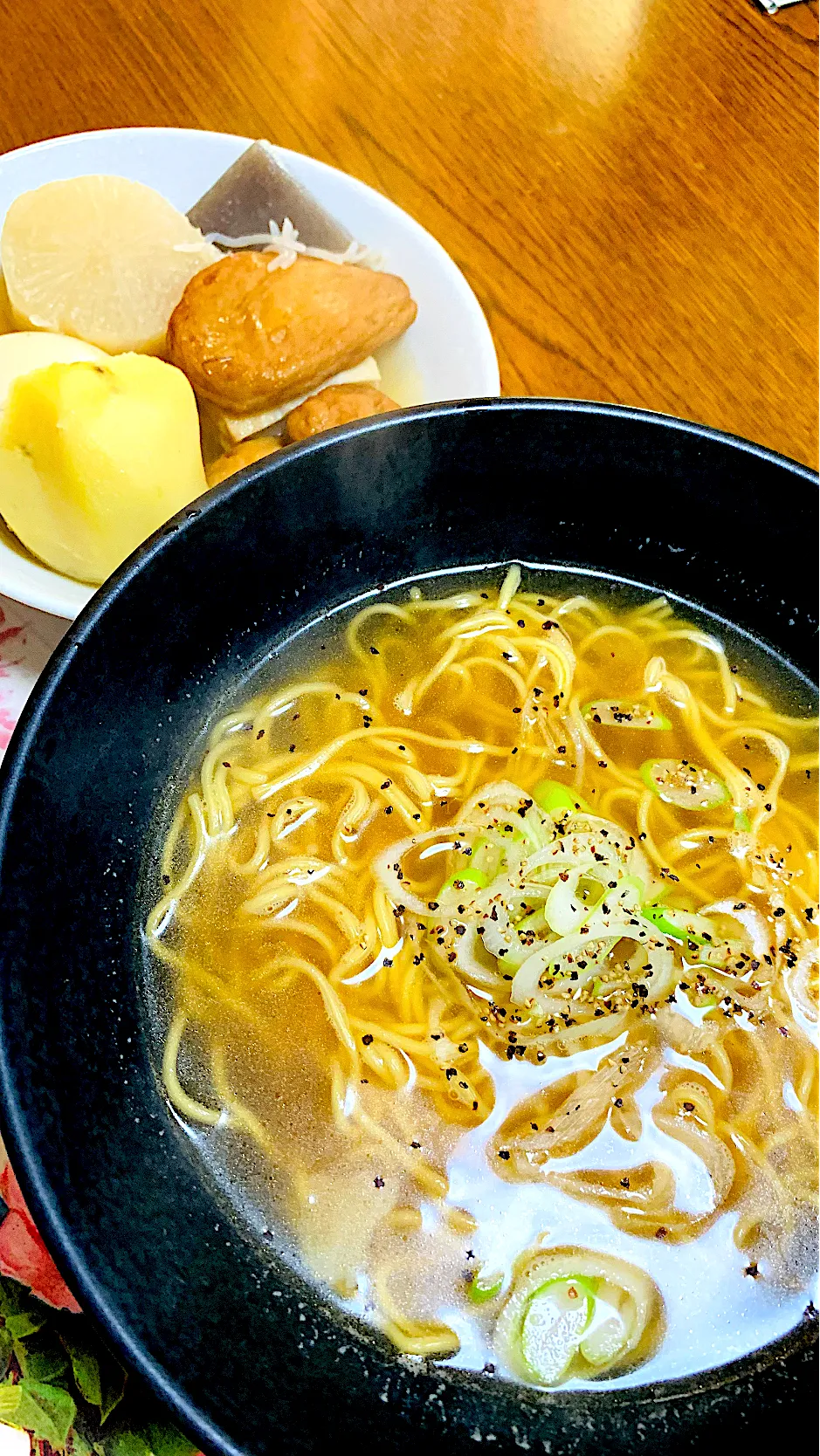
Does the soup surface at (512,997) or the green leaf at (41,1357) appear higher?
the soup surface at (512,997)

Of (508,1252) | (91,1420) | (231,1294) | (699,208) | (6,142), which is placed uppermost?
(699,208)

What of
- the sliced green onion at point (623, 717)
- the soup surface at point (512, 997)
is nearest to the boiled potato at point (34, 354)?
the soup surface at point (512, 997)

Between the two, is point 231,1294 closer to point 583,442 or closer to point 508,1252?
point 508,1252

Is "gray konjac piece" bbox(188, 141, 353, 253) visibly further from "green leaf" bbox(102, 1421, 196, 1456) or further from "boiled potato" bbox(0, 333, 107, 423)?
"green leaf" bbox(102, 1421, 196, 1456)

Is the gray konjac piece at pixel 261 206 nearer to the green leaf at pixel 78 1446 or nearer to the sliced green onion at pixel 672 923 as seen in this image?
the sliced green onion at pixel 672 923

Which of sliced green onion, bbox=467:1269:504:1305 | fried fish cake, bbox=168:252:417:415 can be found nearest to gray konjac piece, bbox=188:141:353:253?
fried fish cake, bbox=168:252:417:415

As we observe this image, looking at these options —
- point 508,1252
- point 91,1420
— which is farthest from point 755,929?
point 91,1420
